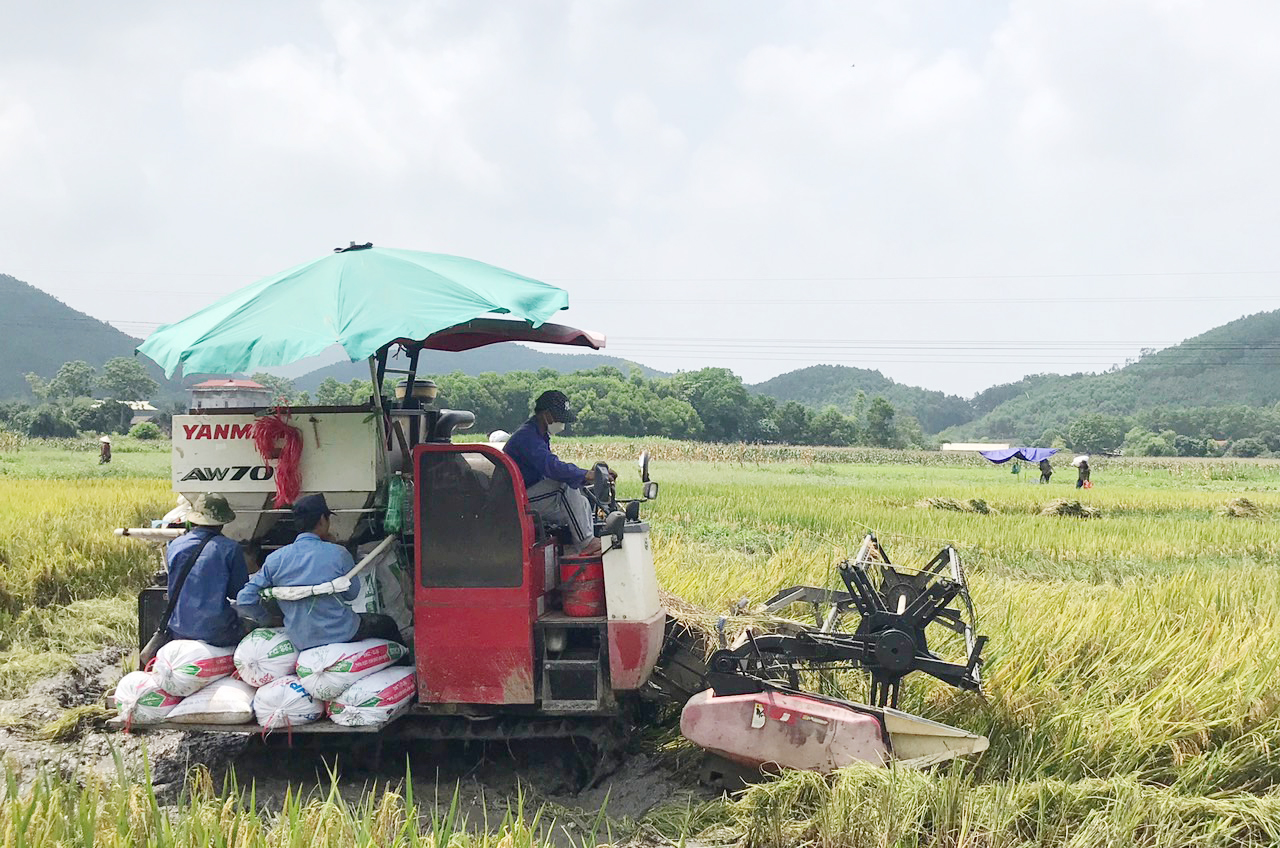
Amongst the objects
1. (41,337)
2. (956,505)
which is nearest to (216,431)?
(956,505)

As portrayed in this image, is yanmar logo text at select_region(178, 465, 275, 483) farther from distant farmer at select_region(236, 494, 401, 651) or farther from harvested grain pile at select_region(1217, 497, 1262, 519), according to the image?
harvested grain pile at select_region(1217, 497, 1262, 519)

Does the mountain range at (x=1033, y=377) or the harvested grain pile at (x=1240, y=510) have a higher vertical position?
the mountain range at (x=1033, y=377)

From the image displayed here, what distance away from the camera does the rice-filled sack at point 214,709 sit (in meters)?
4.83

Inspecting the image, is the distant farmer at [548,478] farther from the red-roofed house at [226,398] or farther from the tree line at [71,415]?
the tree line at [71,415]

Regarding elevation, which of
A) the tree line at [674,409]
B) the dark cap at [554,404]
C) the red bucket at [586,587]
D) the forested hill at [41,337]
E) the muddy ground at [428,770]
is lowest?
the muddy ground at [428,770]

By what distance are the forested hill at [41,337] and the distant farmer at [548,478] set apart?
159047 millimetres

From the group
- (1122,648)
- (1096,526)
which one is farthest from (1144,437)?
(1122,648)

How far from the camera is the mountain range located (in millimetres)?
135875

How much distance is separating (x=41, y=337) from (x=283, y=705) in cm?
18827

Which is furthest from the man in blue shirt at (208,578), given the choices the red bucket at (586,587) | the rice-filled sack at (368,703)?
the red bucket at (586,587)

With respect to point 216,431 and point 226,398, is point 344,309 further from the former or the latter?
point 226,398

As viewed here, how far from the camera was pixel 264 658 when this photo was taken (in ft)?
16.2

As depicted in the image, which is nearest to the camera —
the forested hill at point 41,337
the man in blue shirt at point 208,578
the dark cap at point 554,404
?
the man in blue shirt at point 208,578

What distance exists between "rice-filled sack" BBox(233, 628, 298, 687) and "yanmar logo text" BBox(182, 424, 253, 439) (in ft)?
3.71
